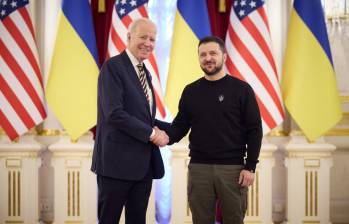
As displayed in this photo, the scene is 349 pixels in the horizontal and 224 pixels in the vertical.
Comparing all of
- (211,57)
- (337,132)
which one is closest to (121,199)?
(211,57)

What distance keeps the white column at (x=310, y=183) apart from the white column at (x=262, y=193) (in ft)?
0.64

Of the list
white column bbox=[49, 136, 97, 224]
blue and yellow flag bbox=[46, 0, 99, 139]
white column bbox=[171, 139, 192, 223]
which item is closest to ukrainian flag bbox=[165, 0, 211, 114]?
white column bbox=[171, 139, 192, 223]

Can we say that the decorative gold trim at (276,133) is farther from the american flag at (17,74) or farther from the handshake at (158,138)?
the american flag at (17,74)

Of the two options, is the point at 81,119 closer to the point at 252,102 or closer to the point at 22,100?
the point at 22,100

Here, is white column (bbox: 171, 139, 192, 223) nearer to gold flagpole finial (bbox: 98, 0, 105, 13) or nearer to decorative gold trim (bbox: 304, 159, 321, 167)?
decorative gold trim (bbox: 304, 159, 321, 167)

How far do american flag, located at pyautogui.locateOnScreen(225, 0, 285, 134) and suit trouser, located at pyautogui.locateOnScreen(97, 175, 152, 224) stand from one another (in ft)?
5.44

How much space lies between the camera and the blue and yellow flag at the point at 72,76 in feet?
11.7

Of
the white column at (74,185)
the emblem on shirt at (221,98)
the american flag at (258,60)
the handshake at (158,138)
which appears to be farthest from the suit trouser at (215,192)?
the white column at (74,185)

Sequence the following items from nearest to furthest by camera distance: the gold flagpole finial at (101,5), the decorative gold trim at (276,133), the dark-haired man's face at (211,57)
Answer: the dark-haired man's face at (211,57) < the gold flagpole finial at (101,5) < the decorative gold trim at (276,133)

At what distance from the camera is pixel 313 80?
11.9 ft

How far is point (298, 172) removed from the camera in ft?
12.5

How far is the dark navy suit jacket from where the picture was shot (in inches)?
83.8

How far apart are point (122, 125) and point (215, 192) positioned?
2.17ft

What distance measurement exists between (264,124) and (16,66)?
87.8 inches
